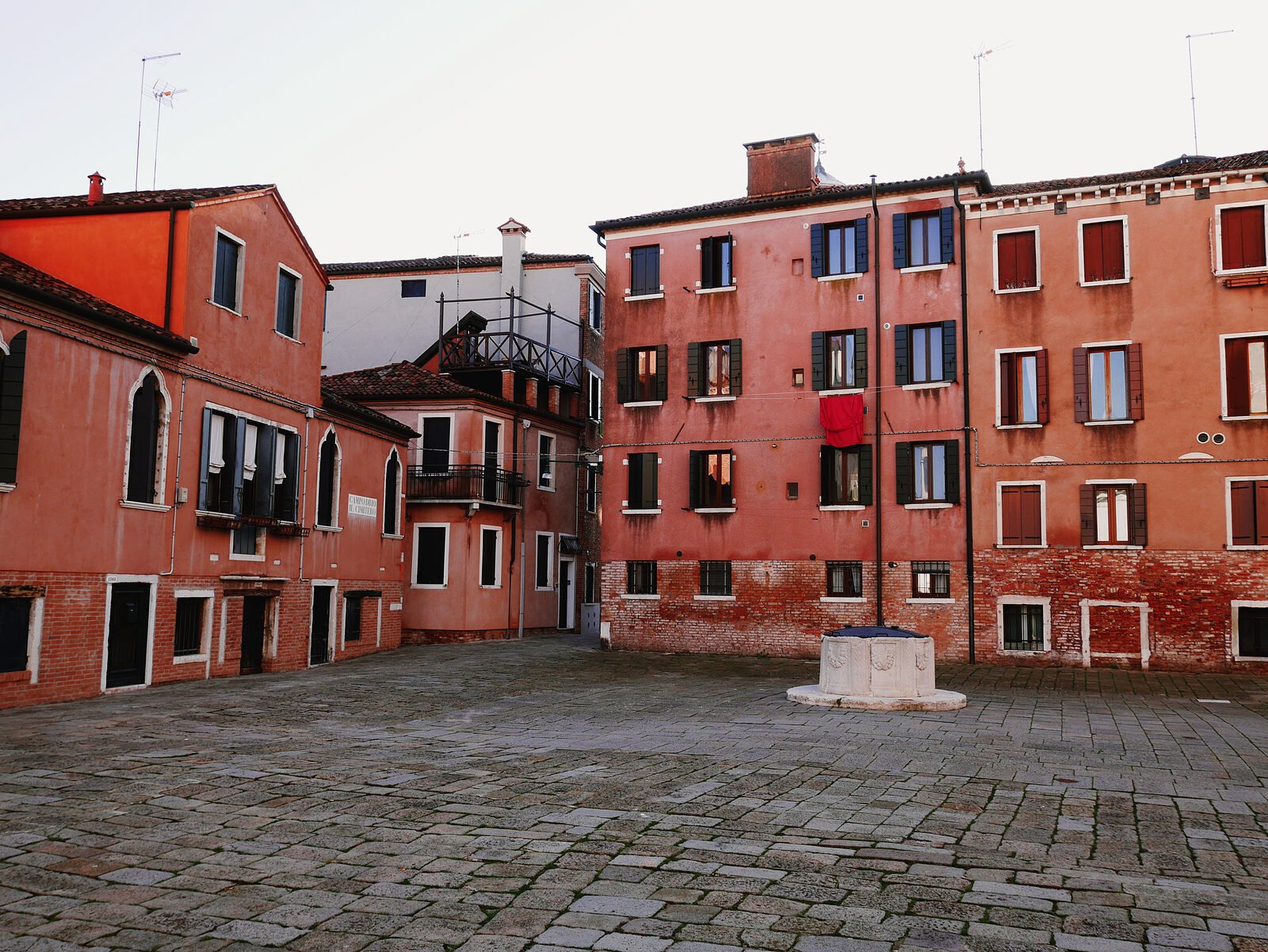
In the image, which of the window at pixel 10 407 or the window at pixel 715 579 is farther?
the window at pixel 715 579

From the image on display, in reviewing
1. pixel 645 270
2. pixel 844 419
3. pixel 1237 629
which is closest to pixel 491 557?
pixel 645 270

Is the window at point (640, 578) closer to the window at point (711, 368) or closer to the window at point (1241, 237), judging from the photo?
the window at point (711, 368)

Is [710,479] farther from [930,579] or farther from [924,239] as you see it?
[924,239]

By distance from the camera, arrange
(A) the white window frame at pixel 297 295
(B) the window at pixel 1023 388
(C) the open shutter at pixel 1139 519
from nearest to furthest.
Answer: (A) the white window frame at pixel 297 295 → (C) the open shutter at pixel 1139 519 → (B) the window at pixel 1023 388

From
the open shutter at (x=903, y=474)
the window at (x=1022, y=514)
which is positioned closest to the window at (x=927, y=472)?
the open shutter at (x=903, y=474)

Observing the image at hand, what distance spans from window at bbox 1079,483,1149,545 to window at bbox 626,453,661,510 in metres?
10.5

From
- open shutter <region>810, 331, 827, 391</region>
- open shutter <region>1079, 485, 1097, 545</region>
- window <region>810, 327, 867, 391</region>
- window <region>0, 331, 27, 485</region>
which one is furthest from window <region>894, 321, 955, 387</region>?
window <region>0, 331, 27, 485</region>

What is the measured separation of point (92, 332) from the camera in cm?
1631

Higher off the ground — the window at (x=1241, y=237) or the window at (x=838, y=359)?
the window at (x=1241, y=237)

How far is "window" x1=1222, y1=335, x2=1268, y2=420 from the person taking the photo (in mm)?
22828

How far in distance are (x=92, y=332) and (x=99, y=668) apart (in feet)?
Answer: 17.2

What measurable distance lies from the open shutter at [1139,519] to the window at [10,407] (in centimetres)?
2159

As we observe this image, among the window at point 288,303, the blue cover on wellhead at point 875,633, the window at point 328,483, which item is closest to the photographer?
the blue cover on wellhead at point 875,633

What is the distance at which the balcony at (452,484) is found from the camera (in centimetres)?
3066
